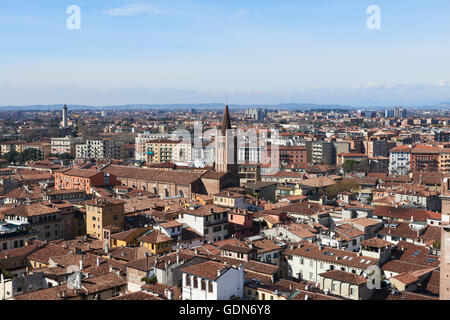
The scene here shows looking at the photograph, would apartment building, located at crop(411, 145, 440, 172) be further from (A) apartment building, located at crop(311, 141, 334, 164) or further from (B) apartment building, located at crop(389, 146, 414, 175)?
(A) apartment building, located at crop(311, 141, 334, 164)

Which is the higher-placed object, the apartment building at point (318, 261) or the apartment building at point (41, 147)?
the apartment building at point (41, 147)

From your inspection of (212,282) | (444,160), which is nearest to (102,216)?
(212,282)

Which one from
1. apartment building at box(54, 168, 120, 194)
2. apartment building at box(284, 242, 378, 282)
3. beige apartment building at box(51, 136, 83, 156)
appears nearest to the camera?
apartment building at box(284, 242, 378, 282)

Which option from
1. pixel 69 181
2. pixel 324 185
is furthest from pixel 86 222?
pixel 324 185

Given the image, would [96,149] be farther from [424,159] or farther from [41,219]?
[41,219]

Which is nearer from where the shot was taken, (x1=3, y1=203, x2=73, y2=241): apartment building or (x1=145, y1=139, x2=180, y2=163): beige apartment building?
(x1=3, y1=203, x2=73, y2=241): apartment building

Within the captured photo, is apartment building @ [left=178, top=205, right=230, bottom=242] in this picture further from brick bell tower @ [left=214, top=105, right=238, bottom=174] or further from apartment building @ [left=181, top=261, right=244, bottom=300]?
brick bell tower @ [left=214, top=105, right=238, bottom=174]

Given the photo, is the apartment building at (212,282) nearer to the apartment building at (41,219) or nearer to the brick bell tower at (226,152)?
the apartment building at (41,219)

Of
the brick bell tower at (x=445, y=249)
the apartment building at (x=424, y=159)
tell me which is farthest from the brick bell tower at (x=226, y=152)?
the brick bell tower at (x=445, y=249)

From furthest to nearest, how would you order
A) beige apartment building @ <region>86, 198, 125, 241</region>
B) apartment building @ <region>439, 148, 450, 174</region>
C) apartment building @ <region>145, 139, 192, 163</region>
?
apartment building @ <region>145, 139, 192, 163</region> → apartment building @ <region>439, 148, 450, 174</region> → beige apartment building @ <region>86, 198, 125, 241</region>

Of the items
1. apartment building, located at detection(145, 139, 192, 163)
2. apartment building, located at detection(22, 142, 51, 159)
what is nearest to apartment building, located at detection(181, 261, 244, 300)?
apartment building, located at detection(145, 139, 192, 163)

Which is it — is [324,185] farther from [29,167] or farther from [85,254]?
[29,167]

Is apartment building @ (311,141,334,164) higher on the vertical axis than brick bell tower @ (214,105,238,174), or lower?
lower
